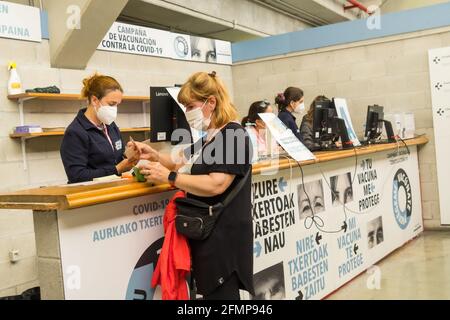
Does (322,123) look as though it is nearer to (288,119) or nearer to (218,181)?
(288,119)

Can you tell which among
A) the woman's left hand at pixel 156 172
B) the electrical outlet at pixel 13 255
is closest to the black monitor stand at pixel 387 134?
the woman's left hand at pixel 156 172

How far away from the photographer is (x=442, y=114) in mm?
4949

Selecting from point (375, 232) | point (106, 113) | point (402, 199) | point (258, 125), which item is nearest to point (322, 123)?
point (258, 125)

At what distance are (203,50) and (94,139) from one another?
12.1ft

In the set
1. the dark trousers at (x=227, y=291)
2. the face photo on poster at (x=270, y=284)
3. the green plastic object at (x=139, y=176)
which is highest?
the green plastic object at (x=139, y=176)

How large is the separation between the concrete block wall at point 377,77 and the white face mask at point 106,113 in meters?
3.73

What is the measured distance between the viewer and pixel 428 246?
4.43 metres

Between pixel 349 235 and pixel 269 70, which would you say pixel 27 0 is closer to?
pixel 269 70

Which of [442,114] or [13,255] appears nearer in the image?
[13,255]

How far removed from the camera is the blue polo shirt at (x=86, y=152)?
7.68 ft

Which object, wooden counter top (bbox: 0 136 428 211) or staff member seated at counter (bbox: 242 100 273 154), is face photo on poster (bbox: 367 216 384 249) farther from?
wooden counter top (bbox: 0 136 428 211)

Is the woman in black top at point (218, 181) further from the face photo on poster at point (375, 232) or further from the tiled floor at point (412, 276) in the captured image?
the face photo on poster at point (375, 232)

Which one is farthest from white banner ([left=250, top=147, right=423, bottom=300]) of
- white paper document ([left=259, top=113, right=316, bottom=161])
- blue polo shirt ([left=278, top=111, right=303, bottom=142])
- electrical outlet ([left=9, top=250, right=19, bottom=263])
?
electrical outlet ([left=9, top=250, right=19, bottom=263])

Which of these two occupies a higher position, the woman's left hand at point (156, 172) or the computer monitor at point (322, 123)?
the computer monitor at point (322, 123)
